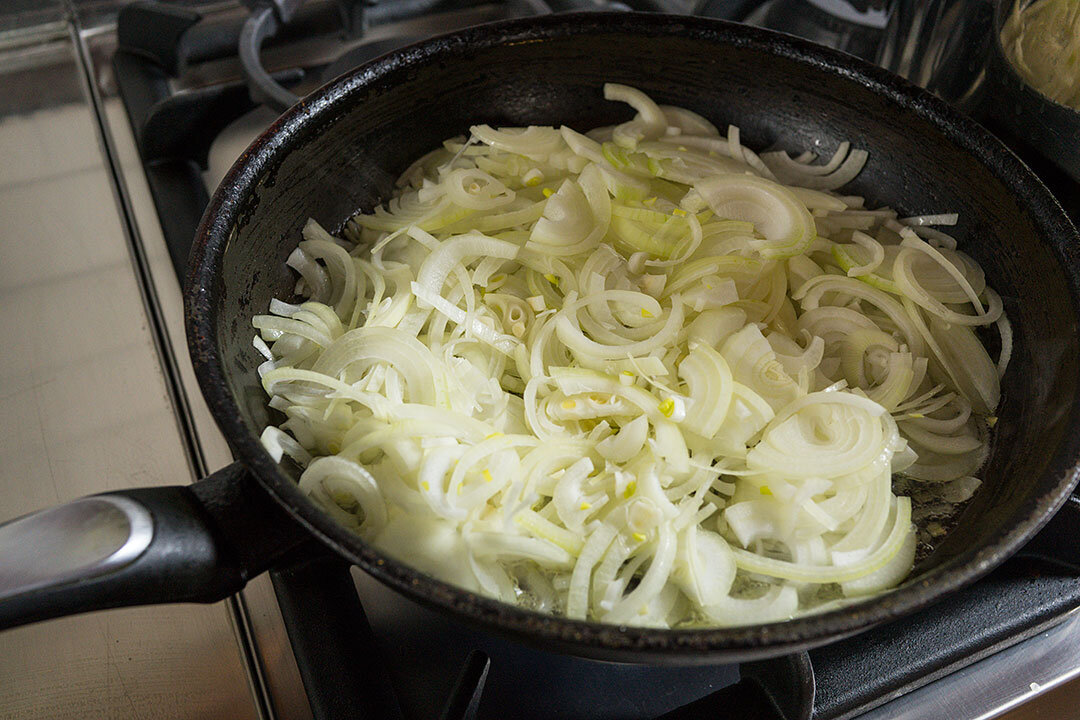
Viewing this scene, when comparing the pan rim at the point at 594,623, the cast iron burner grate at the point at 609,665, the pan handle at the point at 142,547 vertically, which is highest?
the pan rim at the point at 594,623

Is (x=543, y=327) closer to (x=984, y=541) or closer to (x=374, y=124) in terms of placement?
(x=374, y=124)

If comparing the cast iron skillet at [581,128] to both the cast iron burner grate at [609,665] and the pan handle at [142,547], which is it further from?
the cast iron burner grate at [609,665]

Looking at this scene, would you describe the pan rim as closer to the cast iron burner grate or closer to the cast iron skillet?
the cast iron skillet

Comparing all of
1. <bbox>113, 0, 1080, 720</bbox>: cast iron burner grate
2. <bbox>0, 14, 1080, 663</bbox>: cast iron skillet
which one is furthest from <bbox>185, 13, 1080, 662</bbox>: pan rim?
<bbox>113, 0, 1080, 720</bbox>: cast iron burner grate

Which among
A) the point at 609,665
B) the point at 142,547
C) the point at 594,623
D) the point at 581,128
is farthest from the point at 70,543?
the point at 581,128

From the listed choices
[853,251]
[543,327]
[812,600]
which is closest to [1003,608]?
[812,600]

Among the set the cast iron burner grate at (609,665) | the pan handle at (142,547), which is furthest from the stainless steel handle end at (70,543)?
Result: the cast iron burner grate at (609,665)

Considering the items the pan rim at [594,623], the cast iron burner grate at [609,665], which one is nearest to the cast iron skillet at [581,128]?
the pan rim at [594,623]

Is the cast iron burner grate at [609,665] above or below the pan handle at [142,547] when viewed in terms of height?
below

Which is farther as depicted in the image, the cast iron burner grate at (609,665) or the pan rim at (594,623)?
the cast iron burner grate at (609,665)

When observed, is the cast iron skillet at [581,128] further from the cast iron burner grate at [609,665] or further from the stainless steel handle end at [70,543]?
the cast iron burner grate at [609,665]
